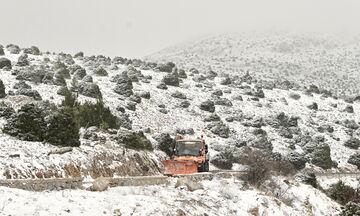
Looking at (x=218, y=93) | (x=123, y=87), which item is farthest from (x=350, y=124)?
(x=123, y=87)

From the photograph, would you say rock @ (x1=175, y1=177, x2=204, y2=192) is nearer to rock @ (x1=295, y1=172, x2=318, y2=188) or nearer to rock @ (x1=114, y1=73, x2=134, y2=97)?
rock @ (x1=295, y1=172, x2=318, y2=188)

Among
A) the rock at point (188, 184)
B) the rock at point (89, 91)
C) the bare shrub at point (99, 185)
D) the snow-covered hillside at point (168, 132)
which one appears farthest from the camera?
the rock at point (89, 91)

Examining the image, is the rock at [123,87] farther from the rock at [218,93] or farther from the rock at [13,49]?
the rock at [13,49]

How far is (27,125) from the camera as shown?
73.3 feet

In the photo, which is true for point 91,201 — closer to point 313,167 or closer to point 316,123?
point 313,167

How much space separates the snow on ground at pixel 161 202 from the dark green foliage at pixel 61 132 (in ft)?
22.0

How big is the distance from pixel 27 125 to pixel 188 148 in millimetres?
9767

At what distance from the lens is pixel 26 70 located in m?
48.4

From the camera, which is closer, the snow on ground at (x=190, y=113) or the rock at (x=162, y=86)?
the snow on ground at (x=190, y=113)

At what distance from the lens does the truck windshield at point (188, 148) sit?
26734mm

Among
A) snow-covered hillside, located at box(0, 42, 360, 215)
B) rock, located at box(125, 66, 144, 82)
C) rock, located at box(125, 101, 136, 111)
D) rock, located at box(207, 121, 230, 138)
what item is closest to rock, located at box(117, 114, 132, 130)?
snow-covered hillside, located at box(0, 42, 360, 215)

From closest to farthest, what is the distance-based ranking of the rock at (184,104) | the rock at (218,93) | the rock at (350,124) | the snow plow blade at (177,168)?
the snow plow blade at (177,168) → the rock at (184,104) → the rock at (350,124) → the rock at (218,93)

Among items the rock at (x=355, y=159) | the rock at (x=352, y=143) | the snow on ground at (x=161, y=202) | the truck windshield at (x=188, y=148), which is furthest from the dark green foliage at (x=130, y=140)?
the rock at (x=352, y=143)

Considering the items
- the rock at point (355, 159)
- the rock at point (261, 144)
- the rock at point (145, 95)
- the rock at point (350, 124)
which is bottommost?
the rock at point (350, 124)
